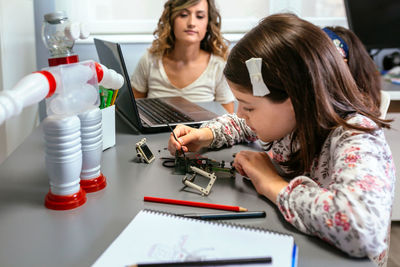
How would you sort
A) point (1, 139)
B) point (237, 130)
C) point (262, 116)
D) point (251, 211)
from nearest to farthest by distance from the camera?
point (251, 211)
point (262, 116)
point (237, 130)
point (1, 139)

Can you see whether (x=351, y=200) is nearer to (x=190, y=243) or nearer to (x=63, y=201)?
(x=190, y=243)

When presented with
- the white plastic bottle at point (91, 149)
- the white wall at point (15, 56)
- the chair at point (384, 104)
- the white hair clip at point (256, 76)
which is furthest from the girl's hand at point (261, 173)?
the white wall at point (15, 56)

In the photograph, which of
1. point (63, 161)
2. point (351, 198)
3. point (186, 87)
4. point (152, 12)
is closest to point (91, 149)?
point (63, 161)

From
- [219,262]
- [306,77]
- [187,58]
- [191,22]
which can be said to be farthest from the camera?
[187,58]

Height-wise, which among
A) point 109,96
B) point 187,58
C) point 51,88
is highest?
point 51,88

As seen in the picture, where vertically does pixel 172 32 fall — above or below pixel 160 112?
above

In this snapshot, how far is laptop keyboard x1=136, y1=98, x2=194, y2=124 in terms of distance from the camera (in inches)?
48.4

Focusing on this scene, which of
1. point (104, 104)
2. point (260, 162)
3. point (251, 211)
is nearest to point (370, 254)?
point (251, 211)

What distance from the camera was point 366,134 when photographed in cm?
72

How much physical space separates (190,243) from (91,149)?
1.00 feet

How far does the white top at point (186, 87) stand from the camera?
194 centimetres

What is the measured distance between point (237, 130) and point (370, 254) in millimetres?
547

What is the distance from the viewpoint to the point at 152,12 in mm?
2242

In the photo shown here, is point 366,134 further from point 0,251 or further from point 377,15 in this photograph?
point 377,15
